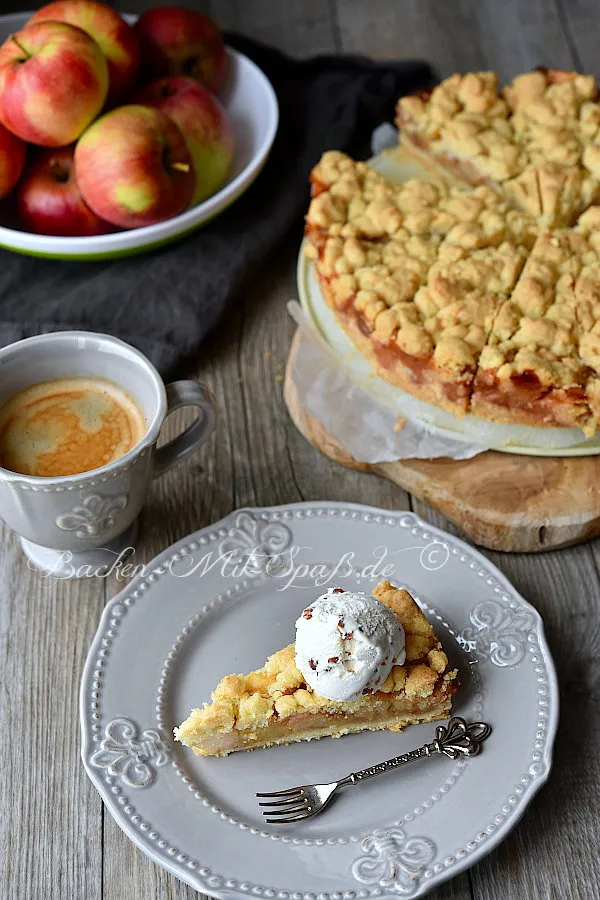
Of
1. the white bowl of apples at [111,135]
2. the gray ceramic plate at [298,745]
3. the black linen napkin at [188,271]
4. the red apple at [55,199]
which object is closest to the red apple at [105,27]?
the white bowl of apples at [111,135]

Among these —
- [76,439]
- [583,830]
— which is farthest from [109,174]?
[583,830]

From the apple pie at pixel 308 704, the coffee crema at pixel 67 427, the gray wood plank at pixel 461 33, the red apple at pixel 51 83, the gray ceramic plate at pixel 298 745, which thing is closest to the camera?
the gray ceramic plate at pixel 298 745

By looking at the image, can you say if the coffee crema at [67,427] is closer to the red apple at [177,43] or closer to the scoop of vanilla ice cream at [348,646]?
the scoop of vanilla ice cream at [348,646]

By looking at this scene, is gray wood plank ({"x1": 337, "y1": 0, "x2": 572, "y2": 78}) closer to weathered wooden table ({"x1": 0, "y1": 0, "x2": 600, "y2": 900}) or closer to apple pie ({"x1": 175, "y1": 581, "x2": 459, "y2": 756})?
weathered wooden table ({"x1": 0, "y1": 0, "x2": 600, "y2": 900})

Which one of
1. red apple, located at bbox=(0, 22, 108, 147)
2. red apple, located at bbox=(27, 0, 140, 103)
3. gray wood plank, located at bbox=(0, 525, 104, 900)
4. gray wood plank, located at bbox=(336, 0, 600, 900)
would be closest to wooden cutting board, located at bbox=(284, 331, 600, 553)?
gray wood plank, located at bbox=(336, 0, 600, 900)

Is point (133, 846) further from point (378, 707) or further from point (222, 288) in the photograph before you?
point (222, 288)

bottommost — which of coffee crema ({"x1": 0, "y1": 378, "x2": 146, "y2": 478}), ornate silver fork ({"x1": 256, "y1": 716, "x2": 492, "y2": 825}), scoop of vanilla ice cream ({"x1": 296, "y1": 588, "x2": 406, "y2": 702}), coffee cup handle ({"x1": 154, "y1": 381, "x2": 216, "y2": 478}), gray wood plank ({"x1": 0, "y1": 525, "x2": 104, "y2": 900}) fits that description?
gray wood plank ({"x1": 0, "y1": 525, "x2": 104, "y2": 900})

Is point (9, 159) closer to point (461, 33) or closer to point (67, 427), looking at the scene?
point (67, 427)

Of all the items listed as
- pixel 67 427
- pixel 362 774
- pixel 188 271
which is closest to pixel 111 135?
pixel 188 271
